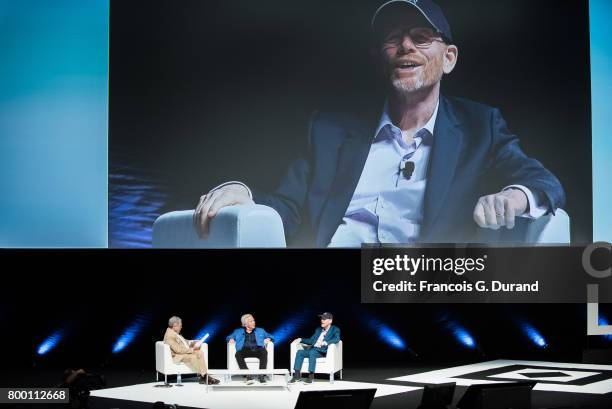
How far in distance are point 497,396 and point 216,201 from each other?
480 centimetres

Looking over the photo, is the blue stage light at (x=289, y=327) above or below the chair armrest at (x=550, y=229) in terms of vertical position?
below

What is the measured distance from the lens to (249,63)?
10414 millimetres

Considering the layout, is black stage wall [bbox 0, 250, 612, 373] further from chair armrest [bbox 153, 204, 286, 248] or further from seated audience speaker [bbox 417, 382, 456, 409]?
seated audience speaker [bbox 417, 382, 456, 409]

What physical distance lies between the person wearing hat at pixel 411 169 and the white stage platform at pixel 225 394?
1.57 meters

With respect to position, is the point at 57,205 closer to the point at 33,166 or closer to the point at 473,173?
the point at 33,166

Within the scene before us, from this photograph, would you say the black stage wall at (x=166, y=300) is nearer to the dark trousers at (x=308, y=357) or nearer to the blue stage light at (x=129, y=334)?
the blue stage light at (x=129, y=334)

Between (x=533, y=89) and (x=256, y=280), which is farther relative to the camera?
(x=256, y=280)

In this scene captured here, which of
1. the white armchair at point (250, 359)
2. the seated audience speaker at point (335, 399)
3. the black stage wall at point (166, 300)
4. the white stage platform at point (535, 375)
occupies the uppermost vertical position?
the black stage wall at point (166, 300)

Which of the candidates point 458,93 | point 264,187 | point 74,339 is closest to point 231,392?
point 264,187

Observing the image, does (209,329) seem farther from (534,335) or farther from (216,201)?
(534,335)

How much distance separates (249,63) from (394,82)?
1485mm

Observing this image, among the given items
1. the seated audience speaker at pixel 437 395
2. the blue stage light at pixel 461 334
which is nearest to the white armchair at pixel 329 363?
the blue stage light at pixel 461 334

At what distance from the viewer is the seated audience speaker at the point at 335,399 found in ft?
18.9

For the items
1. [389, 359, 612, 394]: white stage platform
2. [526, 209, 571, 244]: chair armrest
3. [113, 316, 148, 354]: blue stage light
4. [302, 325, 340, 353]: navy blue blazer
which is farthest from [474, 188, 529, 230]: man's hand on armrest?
[113, 316, 148, 354]: blue stage light
